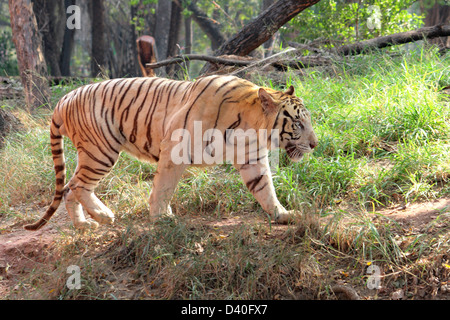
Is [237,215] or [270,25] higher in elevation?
[270,25]

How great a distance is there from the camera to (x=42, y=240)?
4.36 metres

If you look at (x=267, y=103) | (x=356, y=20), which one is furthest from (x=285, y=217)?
(x=356, y=20)

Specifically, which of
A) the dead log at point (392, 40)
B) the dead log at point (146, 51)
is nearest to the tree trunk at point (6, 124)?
the dead log at point (146, 51)

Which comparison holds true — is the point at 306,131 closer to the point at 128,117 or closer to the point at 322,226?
the point at 322,226

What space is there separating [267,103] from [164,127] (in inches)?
35.4

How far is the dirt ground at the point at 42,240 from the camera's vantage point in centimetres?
379

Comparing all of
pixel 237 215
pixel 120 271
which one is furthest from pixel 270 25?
pixel 120 271

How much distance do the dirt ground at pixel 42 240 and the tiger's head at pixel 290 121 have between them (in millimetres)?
688

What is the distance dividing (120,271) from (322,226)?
60.3 inches

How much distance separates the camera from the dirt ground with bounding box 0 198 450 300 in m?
3.79

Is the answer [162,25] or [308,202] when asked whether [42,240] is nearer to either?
[308,202]

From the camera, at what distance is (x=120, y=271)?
11.6 feet

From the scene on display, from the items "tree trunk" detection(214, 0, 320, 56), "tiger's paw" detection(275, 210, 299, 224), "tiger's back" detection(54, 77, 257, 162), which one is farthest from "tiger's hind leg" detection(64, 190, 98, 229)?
"tree trunk" detection(214, 0, 320, 56)

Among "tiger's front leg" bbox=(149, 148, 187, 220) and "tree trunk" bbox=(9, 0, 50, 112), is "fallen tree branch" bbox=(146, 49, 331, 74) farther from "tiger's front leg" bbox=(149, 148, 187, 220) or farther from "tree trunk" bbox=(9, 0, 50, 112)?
"tiger's front leg" bbox=(149, 148, 187, 220)
